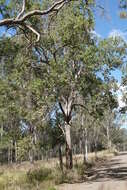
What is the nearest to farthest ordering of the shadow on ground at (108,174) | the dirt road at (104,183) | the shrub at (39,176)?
1. the dirt road at (104,183)
2. the shrub at (39,176)
3. the shadow on ground at (108,174)

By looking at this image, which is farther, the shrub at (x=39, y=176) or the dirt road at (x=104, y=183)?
the shrub at (x=39, y=176)

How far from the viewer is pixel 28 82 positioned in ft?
81.6

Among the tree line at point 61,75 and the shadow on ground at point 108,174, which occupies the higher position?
the tree line at point 61,75

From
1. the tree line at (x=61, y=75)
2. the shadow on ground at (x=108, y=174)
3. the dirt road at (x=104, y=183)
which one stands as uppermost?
the tree line at (x=61, y=75)

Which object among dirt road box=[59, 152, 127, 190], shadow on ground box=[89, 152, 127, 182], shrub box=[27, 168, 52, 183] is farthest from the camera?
shadow on ground box=[89, 152, 127, 182]

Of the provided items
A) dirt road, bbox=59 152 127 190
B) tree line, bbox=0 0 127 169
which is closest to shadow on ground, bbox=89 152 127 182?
dirt road, bbox=59 152 127 190

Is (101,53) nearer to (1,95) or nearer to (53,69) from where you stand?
(53,69)

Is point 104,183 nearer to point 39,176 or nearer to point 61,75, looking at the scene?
point 39,176

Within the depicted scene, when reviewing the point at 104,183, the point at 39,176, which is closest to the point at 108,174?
the point at 104,183

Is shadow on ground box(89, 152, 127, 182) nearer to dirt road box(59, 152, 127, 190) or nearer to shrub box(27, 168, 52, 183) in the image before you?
dirt road box(59, 152, 127, 190)

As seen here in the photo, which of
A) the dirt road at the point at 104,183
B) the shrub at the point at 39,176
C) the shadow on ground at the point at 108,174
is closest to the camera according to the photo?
the dirt road at the point at 104,183

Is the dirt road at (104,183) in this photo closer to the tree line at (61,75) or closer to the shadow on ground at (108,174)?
the shadow on ground at (108,174)

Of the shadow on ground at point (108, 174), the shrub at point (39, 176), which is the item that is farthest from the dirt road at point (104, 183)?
the shrub at point (39, 176)

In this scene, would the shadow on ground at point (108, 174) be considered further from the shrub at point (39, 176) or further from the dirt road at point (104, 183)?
the shrub at point (39, 176)
